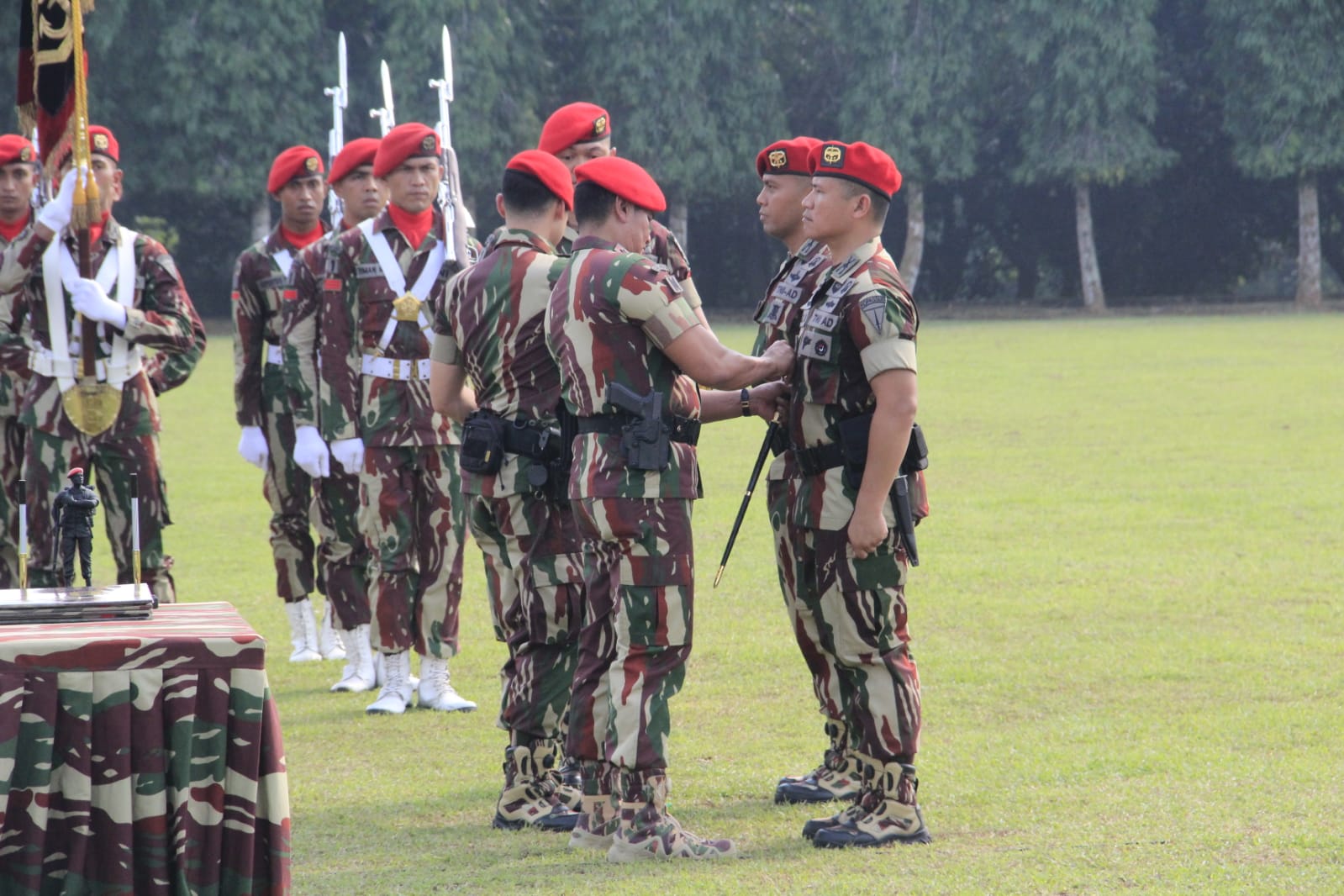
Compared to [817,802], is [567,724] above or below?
above

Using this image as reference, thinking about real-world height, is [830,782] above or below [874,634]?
below

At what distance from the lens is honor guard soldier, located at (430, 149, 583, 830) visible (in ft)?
18.3

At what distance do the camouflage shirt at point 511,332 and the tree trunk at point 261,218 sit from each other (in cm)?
3837

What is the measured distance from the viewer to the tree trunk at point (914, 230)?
1780 inches

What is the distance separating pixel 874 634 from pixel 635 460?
35.7 inches

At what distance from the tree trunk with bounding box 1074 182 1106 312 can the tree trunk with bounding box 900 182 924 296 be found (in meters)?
3.96

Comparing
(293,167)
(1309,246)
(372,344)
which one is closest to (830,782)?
(372,344)

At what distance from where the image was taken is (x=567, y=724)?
5449 millimetres

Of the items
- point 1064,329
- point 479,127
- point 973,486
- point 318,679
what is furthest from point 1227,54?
point 318,679

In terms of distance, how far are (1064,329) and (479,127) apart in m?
16.1

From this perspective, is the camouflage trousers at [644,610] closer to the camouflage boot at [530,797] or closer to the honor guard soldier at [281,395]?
the camouflage boot at [530,797]

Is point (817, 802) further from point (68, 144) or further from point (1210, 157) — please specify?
point (1210, 157)

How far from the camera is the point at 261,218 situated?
43.3 m

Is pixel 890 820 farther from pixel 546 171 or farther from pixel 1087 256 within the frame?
pixel 1087 256
